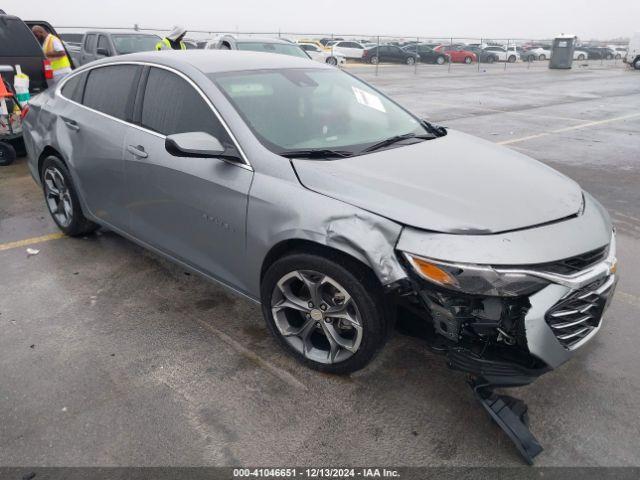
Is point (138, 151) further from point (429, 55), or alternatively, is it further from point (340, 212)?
point (429, 55)

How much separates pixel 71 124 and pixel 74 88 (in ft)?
1.40

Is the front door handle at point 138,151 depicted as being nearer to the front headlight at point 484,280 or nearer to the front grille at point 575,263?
the front headlight at point 484,280

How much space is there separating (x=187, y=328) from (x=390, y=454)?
156 centimetres

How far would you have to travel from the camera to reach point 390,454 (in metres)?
2.38

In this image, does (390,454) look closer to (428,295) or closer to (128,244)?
(428,295)

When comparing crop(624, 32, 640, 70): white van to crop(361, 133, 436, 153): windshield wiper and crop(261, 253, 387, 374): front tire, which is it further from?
crop(261, 253, 387, 374): front tire

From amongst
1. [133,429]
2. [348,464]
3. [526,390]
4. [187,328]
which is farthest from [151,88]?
[526,390]

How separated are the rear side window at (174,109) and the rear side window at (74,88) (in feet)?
3.52

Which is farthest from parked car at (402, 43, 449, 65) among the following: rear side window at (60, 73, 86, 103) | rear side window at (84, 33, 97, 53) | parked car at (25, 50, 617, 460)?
parked car at (25, 50, 617, 460)

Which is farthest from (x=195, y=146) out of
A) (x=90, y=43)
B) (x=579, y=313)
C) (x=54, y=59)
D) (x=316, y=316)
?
(x=90, y=43)

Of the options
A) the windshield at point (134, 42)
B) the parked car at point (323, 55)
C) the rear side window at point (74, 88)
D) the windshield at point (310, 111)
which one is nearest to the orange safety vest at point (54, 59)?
the windshield at point (134, 42)

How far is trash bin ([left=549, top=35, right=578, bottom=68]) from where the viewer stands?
30656mm

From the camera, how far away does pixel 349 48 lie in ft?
118

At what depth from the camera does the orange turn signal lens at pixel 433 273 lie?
2.29 meters
